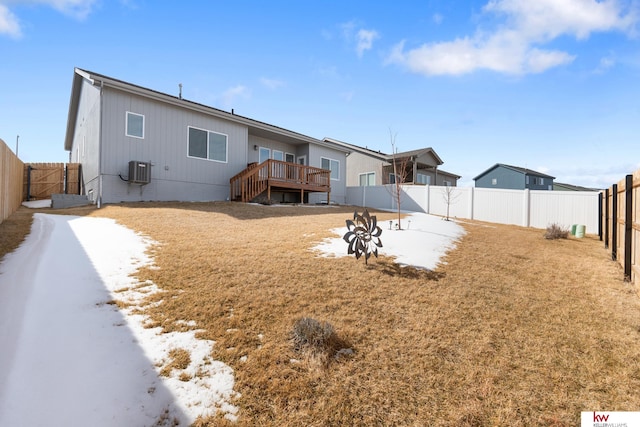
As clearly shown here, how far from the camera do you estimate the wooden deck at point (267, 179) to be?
1256 cm

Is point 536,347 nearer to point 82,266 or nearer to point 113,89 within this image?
point 82,266

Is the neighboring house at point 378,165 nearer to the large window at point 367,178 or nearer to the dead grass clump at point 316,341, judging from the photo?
the large window at point 367,178

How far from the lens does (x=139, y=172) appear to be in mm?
10086

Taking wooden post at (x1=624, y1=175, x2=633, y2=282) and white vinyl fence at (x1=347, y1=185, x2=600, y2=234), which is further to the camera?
white vinyl fence at (x1=347, y1=185, x2=600, y2=234)

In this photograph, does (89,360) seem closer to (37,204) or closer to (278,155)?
(278,155)

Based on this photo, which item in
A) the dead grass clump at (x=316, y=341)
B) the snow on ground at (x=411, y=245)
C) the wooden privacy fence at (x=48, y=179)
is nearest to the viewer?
the dead grass clump at (x=316, y=341)

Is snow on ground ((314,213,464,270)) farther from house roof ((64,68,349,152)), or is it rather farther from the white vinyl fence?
house roof ((64,68,349,152))

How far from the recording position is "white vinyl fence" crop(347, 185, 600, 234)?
1181 cm

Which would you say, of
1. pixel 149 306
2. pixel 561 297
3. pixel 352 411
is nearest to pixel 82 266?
pixel 149 306

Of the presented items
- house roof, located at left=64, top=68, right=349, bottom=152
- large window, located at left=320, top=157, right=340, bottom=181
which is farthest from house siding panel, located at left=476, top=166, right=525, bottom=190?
house roof, located at left=64, top=68, right=349, bottom=152

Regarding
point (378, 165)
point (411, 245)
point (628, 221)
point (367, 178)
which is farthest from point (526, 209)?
point (367, 178)

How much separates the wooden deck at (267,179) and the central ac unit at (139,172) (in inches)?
139

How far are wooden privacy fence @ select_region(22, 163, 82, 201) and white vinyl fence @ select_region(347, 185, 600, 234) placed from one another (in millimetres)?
17431

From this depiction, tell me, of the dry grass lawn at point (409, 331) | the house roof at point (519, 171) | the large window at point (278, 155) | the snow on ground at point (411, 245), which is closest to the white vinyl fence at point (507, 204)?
the large window at point (278, 155)
